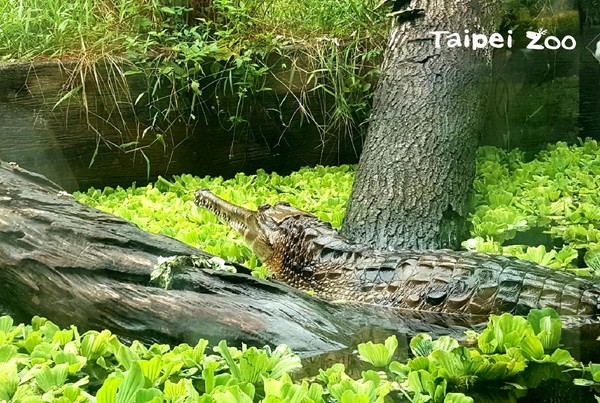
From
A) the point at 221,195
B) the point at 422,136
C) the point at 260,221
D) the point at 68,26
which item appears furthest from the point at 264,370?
the point at 68,26

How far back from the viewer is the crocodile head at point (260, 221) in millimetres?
2536

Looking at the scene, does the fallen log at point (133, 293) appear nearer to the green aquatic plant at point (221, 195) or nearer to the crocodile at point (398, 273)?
the crocodile at point (398, 273)

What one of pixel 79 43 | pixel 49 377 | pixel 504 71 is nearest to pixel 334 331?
pixel 49 377

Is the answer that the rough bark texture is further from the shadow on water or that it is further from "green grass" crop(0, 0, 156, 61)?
"green grass" crop(0, 0, 156, 61)

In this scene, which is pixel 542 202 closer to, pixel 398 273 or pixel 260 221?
pixel 398 273

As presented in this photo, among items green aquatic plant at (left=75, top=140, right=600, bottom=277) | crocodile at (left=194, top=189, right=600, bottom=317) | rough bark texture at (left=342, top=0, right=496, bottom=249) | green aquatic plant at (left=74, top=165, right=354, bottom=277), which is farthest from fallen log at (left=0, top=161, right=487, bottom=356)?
rough bark texture at (left=342, top=0, right=496, bottom=249)

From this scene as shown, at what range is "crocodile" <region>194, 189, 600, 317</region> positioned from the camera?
6.18 ft

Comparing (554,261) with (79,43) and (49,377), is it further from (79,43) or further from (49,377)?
(79,43)

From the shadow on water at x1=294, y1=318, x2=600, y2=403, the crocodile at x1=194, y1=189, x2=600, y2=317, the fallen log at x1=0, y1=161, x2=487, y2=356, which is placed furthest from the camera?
the crocodile at x1=194, y1=189, x2=600, y2=317

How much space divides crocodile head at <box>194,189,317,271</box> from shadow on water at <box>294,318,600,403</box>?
0.91 metres

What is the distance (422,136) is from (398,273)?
721 mm

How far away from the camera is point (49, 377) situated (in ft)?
3.88
